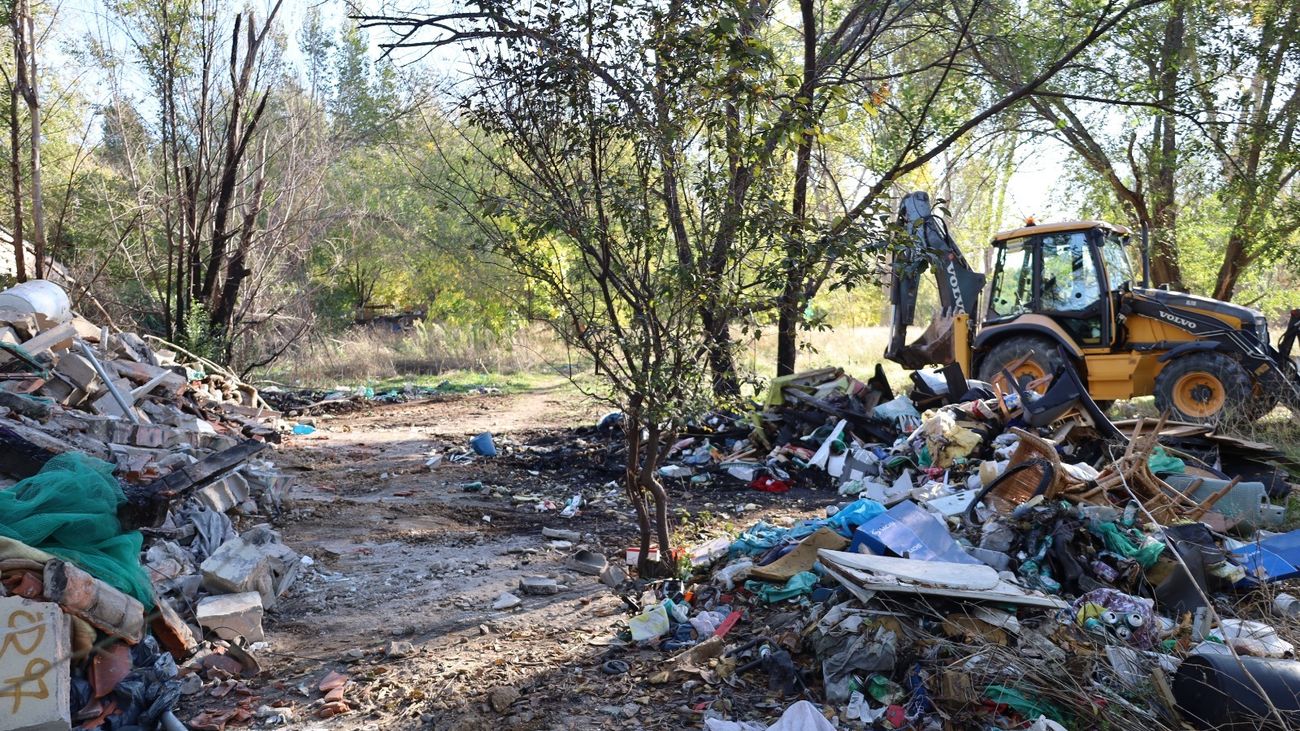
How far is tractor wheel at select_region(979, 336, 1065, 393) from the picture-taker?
963 centimetres

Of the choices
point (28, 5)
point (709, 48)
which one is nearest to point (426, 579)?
point (709, 48)

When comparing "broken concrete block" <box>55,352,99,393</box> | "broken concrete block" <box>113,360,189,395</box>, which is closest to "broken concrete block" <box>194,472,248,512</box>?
"broken concrete block" <box>55,352,99,393</box>

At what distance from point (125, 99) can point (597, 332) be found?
13432 millimetres

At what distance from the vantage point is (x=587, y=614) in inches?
191

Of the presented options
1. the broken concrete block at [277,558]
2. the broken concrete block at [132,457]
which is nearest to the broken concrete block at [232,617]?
the broken concrete block at [277,558]

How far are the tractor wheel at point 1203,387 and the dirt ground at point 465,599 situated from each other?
3.65 metres

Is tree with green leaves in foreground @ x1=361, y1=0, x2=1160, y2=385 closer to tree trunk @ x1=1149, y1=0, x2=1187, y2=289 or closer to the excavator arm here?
the excavator arm

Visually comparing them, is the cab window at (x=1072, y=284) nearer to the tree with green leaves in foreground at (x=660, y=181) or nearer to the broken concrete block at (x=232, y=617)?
the tree with green leaves in foreground at (x=660, y=181)

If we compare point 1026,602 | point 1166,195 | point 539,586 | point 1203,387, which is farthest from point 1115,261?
point 539,586

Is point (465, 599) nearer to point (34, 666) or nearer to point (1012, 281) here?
point (34, 666)

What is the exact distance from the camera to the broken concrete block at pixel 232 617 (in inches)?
177

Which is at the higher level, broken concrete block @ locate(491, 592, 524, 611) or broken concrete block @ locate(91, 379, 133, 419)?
broken concrete block @ locate(91, 379, 133, 419)

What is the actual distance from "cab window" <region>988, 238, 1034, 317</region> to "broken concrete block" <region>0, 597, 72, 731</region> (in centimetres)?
933

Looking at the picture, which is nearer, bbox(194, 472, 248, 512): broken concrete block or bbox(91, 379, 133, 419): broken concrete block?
bbox(194, 472, 248, 512): broken concrete block
